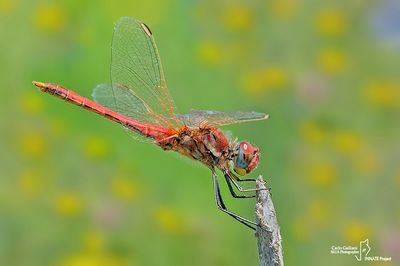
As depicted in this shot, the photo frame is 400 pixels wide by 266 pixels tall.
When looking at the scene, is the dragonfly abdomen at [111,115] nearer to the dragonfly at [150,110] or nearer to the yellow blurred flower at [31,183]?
the dragonfly at [150,110]

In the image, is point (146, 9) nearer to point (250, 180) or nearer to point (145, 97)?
point (145, 97)

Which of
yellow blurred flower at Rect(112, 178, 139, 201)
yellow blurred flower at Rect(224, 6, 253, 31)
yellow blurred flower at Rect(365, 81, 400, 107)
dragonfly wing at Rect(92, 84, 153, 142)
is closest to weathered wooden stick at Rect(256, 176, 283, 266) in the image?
dragonfly wing at Rect(92, 84, 153, 142)

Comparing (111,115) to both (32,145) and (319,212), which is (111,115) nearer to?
(32,145)

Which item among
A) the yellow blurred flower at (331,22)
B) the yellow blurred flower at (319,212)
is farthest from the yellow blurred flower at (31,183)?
the yellow blurred flower at (331,22)

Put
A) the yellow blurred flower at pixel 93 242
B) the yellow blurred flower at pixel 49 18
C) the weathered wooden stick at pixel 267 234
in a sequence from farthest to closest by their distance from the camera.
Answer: the yellow blurred flower at pixel 49 18, the yellow blurred flower at pixel 93 242, the weathered wooden stick at pixel 267 234

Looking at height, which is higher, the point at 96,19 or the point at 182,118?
the point at 96,19

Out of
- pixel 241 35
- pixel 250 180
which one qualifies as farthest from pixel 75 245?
pixel 241 35
